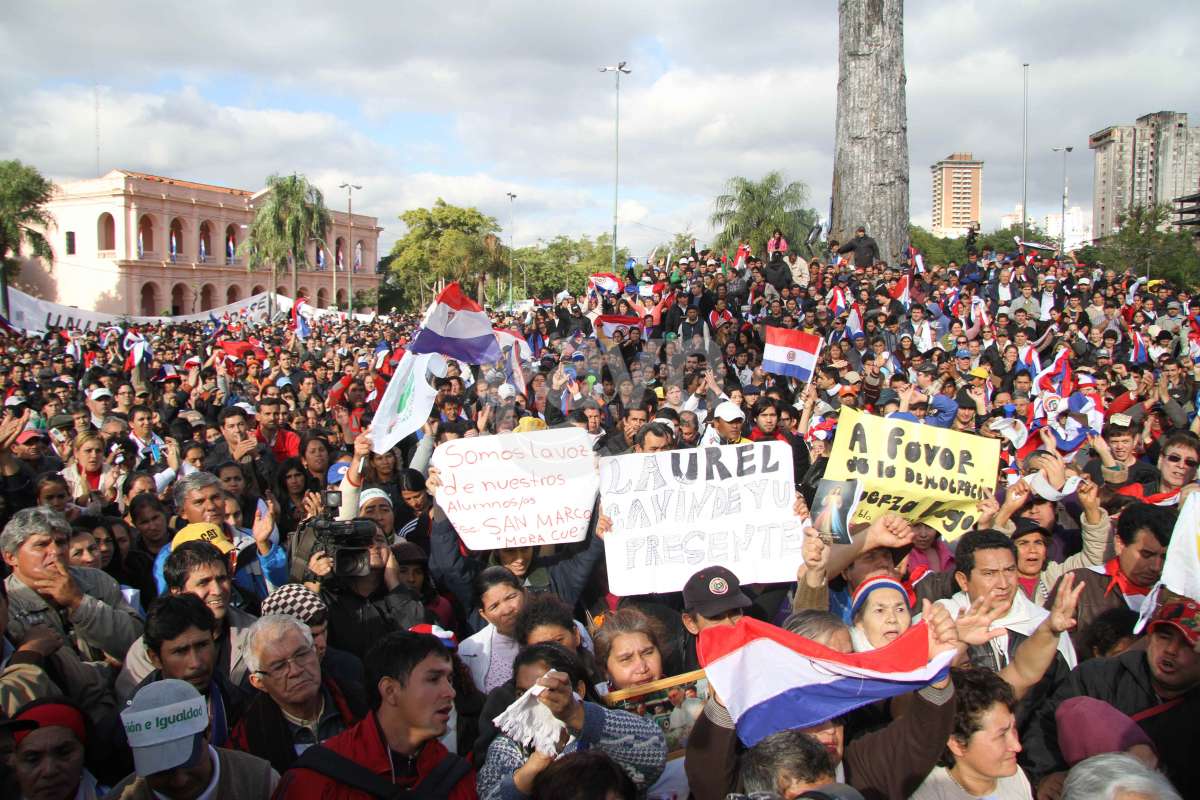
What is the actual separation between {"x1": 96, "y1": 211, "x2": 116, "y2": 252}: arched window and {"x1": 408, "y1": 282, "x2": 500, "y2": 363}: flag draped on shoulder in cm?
6211

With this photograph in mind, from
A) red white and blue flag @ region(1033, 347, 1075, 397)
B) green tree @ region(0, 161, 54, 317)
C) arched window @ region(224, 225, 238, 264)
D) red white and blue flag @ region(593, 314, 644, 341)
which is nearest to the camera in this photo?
red white and blue flag @ region(1033, 347, 1075, 397)

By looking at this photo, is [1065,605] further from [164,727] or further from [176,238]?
[176,238]

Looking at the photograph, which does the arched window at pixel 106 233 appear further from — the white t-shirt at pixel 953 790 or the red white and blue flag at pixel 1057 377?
the white t-shirt at pixel 953 790

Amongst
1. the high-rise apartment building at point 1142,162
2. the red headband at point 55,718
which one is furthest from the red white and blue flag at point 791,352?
the high-rise apartment building at point 1142,162

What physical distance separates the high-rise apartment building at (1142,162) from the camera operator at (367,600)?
136611mm

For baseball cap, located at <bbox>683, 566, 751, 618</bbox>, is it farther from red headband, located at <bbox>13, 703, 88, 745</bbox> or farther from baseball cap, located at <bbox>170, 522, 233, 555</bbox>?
baseball cap, located at <bbox>170, 522, 233, 555</bbox>

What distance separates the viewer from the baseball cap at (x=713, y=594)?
3.51m

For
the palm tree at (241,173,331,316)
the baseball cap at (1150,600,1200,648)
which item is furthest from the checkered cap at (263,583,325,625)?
the palm tree at (241,173,331,316)

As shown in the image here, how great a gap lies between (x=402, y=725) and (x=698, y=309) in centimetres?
1164

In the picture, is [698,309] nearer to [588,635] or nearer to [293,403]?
[293,403]

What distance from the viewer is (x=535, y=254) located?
7969 centimetres

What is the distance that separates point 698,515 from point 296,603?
207cm

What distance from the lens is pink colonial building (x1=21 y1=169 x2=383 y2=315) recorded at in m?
59.2

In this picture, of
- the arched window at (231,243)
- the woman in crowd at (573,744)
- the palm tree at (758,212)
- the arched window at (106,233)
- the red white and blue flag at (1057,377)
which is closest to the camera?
the woman in crowd at (573,744)
